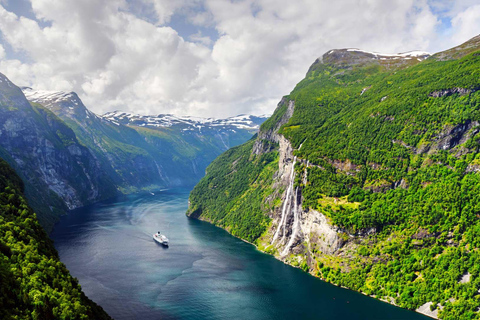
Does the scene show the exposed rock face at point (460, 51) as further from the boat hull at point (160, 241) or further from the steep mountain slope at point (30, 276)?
the steep mountain slope at point (30, 276)

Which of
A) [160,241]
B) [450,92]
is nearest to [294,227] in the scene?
[160,241]

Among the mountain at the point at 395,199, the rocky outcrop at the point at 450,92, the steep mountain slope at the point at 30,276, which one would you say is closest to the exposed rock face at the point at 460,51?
the mountain at the point at 395,199

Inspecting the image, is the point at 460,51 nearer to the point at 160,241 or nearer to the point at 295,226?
the point at 295,226

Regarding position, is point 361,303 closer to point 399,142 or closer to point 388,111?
point 399,142

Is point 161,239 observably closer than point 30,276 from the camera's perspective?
No

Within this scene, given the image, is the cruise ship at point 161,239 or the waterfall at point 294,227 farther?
the cruise ship at point 161,239

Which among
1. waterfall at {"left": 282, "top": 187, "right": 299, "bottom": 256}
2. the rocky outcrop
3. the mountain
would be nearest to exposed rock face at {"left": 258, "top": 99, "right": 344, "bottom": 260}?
waterfall at {"left": 282, "top": 187, "right": 299, "bottom": 256}

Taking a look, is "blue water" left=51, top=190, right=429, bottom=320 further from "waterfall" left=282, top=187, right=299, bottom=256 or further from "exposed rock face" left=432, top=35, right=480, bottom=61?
"exposed rock face" left=432, top=35, right=480, bottom=61

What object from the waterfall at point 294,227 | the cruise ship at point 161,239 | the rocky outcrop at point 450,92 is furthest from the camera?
the cruise ship at point 161,239
